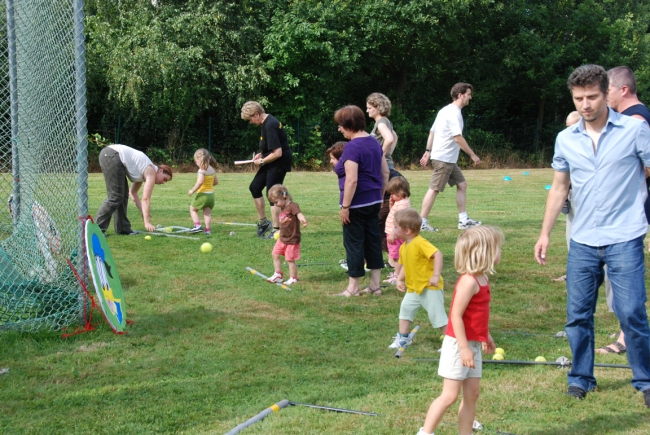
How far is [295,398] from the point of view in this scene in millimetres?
4348

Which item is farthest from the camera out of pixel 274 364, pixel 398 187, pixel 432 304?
pixel 398 187

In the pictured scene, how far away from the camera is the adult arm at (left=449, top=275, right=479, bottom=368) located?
137 inches

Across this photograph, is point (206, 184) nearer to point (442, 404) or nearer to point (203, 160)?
point (203, 160)

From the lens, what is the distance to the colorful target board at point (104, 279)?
5414mm

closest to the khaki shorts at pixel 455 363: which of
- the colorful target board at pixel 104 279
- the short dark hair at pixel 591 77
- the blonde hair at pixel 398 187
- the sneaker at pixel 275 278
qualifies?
the short dark hair at pixel 591 77

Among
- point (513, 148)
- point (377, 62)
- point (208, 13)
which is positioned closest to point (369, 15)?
point (377, 62)

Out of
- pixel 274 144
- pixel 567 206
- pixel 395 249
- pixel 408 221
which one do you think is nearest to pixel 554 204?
pixel 408 221

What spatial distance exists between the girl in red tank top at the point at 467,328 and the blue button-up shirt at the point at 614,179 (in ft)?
2.89

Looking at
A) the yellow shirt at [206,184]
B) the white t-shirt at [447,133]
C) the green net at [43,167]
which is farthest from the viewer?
the yellow shirt at [206,184]

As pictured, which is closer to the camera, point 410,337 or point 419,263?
point 419,263

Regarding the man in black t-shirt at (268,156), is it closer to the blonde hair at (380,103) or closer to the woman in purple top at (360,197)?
the blonde hair at (380,103)

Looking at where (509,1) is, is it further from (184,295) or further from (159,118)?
(184,295)

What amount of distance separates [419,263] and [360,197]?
1.66m

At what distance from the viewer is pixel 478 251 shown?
140 inches
